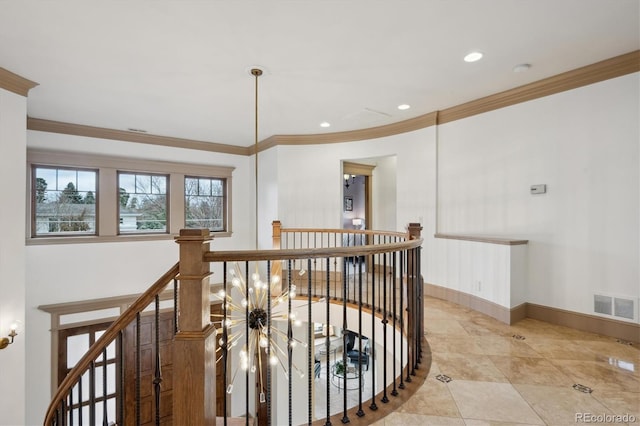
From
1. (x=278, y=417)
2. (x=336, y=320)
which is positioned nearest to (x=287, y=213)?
(x=336, y=320)

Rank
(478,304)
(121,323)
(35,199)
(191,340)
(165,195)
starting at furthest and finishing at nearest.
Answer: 1. (165,195)
2. (35,199)
3. (478,304)
4. (121,323)
5. (191,340)

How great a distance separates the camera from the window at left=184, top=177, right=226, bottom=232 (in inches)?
253

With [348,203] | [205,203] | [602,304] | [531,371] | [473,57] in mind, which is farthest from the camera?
[348,203]

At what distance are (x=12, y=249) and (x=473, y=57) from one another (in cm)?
534

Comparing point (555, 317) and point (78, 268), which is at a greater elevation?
point (78, 268)

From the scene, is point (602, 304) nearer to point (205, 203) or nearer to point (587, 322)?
point (587, 322)

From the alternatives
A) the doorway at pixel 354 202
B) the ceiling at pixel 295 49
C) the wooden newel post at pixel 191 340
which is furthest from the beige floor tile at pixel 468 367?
the doorway at pixel 354 202

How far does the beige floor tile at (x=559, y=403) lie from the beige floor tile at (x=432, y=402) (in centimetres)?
51

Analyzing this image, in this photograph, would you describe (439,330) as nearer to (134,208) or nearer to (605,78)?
(605,78)

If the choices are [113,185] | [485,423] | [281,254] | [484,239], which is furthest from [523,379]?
[113,185]

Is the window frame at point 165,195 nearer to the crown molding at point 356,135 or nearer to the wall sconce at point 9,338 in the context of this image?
the crown molding at point 356,135

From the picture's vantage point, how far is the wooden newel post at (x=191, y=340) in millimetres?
1562

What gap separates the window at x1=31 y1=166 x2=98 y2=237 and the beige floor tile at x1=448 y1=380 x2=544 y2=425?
5907 mm

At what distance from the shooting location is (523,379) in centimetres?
233
